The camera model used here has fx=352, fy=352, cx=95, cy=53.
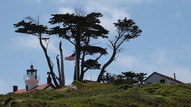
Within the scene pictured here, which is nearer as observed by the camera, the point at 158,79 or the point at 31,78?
the point at 158,79

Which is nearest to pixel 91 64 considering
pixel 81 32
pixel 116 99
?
pixel 81 32

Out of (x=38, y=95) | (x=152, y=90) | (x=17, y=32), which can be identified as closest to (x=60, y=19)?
→ (x=17, y=32)

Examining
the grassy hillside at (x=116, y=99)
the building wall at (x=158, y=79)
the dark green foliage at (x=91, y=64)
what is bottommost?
the grassy hillside at (x=116, y=99)

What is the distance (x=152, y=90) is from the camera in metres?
31.4

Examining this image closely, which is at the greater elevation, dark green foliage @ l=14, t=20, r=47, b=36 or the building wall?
dark green foliage @ l=14, t=20, r=47, b=36

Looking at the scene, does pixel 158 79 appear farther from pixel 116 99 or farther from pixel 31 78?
pixel 116 99

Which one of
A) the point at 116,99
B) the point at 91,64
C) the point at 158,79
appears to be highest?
the point at 91,64

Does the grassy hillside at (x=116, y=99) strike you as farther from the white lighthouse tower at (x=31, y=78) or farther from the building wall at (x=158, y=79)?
the white lighthouse tower at (x=31, y=78)

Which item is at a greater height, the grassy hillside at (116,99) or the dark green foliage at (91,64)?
the dark green foliage at (91,64)

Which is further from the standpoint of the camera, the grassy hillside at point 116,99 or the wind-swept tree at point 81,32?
the wind-swept tree at point 81,32

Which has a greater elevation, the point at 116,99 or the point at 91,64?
the point at 91,64

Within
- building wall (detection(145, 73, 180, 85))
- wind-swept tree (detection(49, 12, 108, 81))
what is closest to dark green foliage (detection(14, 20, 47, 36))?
wind-swept tree (detection(49, 12, 108, 81))

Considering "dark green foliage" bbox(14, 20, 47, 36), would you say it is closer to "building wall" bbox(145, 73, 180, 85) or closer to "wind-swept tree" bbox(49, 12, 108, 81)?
"wind-swept tree" bbox(49, 12, 108, 81)

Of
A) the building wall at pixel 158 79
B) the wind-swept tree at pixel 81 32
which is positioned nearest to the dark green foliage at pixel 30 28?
the wind-swept tree at pixel 81 32
